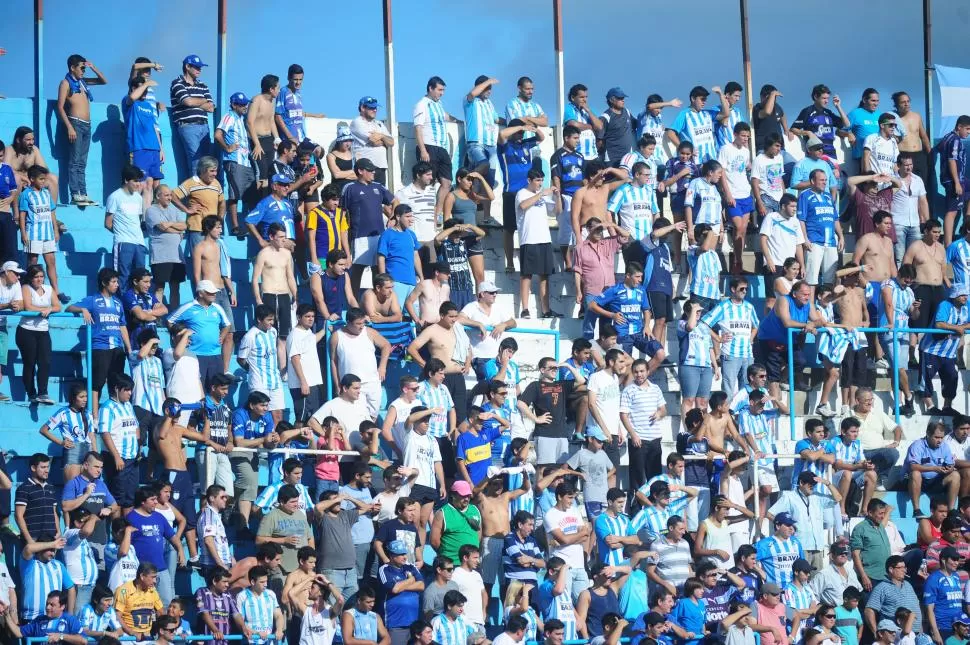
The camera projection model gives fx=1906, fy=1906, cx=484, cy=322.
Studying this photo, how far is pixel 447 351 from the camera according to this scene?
1902cm

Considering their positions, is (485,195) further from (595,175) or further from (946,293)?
(946,293)

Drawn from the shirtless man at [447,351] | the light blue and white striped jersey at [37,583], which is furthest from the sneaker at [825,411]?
the light blue and white striped jersey at [37,583]

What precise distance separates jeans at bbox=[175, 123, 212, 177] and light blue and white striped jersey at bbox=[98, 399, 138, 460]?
3.59 meters

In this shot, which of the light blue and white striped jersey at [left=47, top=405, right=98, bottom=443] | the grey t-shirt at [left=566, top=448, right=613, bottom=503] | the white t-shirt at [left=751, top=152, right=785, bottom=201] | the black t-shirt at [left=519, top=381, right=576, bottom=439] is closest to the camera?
the light blue and white striped jersey at [left=47, top=405, right=98, bottom=443]

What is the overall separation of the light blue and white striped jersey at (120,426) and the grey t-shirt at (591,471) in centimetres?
424

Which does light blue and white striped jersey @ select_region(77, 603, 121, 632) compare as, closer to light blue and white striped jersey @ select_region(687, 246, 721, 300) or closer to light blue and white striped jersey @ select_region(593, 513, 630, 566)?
light blue and white striped jersey @ select_region(593, 513, 630, 566)

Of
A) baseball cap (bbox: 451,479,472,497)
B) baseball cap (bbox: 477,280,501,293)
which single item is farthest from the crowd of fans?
baseball cap (bbox: 477,280,501,293)

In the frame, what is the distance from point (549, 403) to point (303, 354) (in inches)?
97.5

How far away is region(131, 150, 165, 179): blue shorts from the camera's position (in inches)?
781

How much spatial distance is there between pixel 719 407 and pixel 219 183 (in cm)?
569

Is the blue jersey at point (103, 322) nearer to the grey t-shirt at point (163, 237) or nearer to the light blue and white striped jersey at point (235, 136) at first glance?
the grey t-shirt at point (163, 237)

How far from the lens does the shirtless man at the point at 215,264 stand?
61.7 feet

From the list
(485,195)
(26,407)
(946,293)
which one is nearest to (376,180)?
(485,195)

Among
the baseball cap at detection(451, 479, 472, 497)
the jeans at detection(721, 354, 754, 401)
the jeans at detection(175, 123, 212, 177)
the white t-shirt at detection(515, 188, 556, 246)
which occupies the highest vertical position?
the jeans at detection(175, 123, 212, 177)
